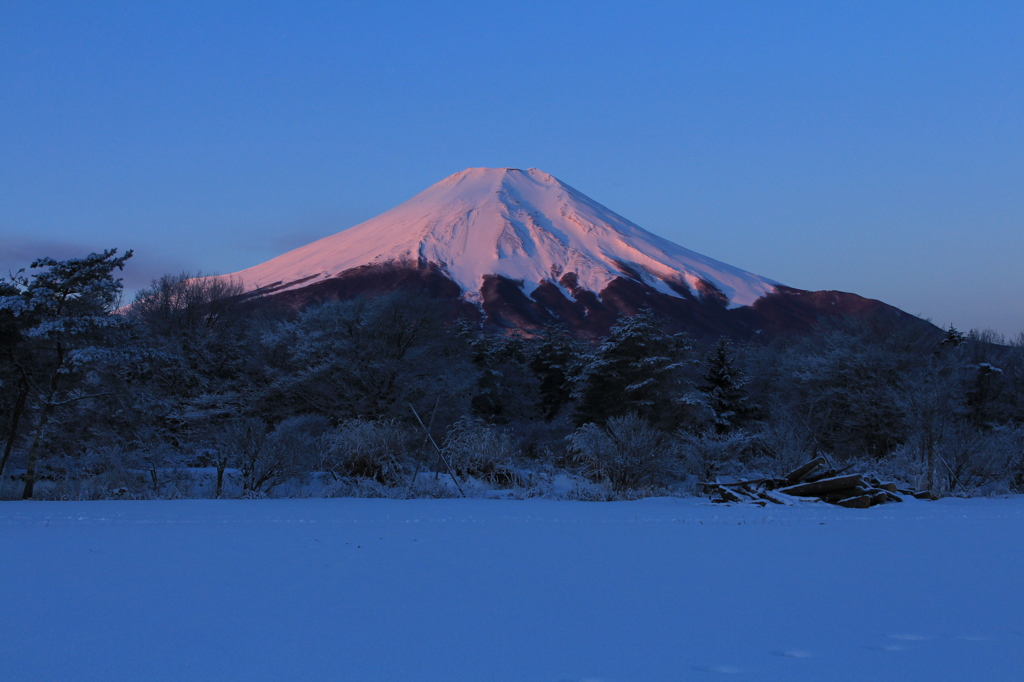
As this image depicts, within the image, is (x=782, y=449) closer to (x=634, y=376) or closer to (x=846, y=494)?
(x=846, y=494)

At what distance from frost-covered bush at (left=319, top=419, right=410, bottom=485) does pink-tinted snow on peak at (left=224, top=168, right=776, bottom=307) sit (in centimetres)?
8520

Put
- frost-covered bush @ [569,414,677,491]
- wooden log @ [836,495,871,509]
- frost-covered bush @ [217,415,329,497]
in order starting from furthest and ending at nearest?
frost-covered bush @ [569,414,677,491]
frost-covered bush @ [217,415,329,497]
wooden log @ [836,495,871,509]

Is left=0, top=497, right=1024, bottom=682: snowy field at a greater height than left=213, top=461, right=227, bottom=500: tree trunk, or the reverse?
left=0, top=497, right=1024, bottom=682: snowy field

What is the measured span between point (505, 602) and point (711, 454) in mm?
13643

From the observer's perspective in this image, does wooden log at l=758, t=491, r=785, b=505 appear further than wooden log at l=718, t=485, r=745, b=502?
No

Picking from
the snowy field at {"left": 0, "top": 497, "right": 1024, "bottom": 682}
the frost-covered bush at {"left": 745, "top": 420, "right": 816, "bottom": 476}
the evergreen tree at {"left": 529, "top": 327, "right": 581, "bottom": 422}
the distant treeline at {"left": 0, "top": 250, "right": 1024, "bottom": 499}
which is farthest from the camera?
the evergreen tree at {"left": 529, "top": 327, "right": 581, "bottom": 422}

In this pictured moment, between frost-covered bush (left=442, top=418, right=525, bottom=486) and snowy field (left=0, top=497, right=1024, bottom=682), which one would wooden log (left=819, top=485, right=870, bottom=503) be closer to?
snowy field (left=0, top=497, right=1024, bottom=682)

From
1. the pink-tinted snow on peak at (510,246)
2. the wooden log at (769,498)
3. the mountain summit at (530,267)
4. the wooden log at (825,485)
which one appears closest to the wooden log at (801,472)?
the wooden log at (825,485)

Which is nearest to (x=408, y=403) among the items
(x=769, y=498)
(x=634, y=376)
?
(x=769, y=498)

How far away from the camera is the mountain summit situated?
97438 millimetres

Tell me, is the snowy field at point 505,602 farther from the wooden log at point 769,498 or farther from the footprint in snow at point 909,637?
the wooden log at point 769,498

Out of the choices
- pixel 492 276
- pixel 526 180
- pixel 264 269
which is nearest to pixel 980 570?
pixel 492 276

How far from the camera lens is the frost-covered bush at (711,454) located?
15.8 meters

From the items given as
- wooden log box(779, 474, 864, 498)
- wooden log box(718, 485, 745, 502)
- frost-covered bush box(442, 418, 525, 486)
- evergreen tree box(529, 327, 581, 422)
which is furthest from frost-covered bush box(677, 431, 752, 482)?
evergreen tree box(529, 327, 581, 422)
